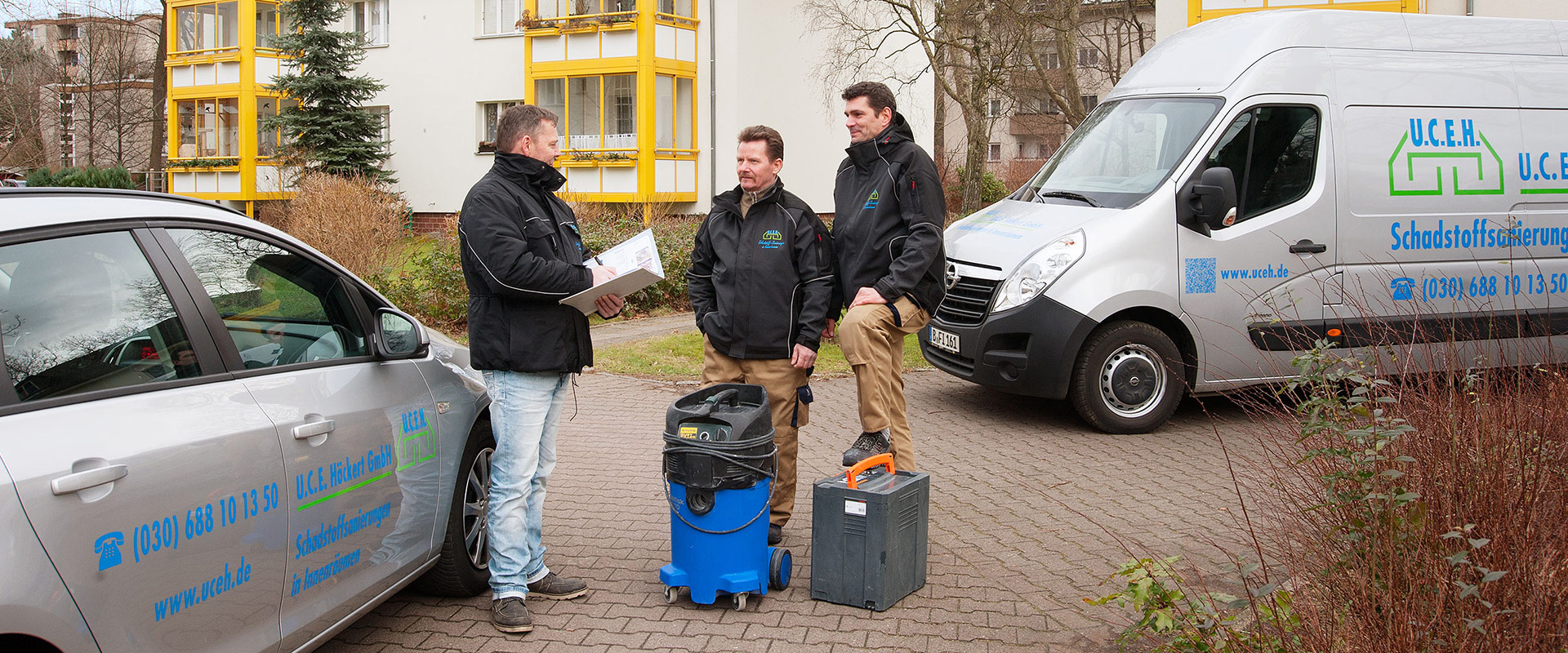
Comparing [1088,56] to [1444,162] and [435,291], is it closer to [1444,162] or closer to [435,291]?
[435,291]

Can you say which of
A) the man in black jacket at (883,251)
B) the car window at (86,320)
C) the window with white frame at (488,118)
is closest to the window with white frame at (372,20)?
the window with white frame at (488,118)

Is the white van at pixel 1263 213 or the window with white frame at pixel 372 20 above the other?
the window with white frame at pixel 372 20

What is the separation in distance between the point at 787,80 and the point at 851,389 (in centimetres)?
1896

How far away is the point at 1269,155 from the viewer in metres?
7.83

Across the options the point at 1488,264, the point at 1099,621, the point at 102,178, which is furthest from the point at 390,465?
the point at 102,178

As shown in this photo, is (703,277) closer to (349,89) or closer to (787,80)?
(787,80)

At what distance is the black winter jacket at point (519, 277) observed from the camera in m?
4.40

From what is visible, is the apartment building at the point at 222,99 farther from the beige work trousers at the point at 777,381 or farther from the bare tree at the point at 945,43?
the beige work trousers at the point at 777,381

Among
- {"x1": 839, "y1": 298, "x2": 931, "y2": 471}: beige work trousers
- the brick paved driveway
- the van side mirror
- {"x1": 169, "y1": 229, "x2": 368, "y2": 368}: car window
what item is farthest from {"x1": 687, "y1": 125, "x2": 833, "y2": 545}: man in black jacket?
the van side mirror

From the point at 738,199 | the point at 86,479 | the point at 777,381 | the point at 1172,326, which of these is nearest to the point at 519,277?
the point at 738,199

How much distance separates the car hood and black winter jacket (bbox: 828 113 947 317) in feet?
7.26

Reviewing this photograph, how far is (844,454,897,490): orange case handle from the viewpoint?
474 cm

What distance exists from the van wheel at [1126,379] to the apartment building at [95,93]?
4525 cm

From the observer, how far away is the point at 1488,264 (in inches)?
320
